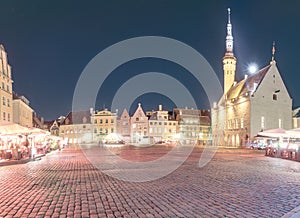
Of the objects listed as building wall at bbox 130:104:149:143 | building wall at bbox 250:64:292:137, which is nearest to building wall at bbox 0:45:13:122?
building wall at bbox 250:64:292:137

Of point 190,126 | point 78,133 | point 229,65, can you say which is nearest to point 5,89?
point 78,133

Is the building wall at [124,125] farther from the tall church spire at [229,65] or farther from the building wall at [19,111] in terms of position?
the building wall at [19,111]

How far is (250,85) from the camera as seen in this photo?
205ft

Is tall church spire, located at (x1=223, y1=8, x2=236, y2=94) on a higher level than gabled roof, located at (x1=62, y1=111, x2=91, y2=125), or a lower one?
higher

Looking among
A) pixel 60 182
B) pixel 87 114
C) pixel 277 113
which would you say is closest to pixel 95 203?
pixel 60 182

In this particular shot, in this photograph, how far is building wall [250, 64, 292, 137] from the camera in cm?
5875

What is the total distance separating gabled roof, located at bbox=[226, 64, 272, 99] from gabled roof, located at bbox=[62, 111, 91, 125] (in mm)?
41035

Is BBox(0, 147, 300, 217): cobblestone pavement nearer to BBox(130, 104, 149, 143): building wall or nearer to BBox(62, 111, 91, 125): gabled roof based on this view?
BBox(130, 104, 149, 143): building wall

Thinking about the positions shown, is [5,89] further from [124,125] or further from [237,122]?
[124,125]

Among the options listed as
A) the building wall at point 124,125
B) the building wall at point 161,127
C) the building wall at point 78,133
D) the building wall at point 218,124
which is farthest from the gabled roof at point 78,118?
the building wall at point 218,124

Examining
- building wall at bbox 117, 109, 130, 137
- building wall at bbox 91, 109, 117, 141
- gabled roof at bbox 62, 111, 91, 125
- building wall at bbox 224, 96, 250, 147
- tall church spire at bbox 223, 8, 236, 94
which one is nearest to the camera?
building wall at bbox 224, 96, 250, 147

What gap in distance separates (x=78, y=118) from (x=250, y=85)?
167 feet

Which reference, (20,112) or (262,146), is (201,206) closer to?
(262,146)

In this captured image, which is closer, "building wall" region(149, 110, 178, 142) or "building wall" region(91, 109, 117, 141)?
"building wall" region(149, 110, 178, 142)
